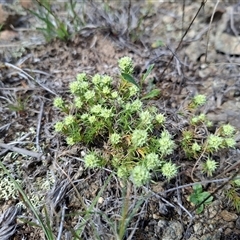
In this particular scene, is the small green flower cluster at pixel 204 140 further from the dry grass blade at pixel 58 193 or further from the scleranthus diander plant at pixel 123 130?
the dry grass blade at pixel 58 193

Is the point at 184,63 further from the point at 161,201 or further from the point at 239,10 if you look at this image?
the point at 161,201

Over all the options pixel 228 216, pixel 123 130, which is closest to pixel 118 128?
pixel 123 130

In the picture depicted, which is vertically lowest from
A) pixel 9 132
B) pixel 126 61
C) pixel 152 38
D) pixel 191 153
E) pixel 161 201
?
pixel 161 201

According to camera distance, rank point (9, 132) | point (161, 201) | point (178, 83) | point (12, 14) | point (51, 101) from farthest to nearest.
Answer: point (12, 14)
point (178, 83)
point (51, 101)
point (9, 132)
point (161, 201)

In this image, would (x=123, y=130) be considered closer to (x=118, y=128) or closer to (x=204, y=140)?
(x=118, y=128)

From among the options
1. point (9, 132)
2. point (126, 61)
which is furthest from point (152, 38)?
point (9, 132)

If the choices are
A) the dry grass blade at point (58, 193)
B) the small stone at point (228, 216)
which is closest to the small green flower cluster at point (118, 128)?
the dry grass blade at point (58, 193)
